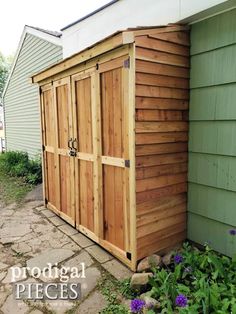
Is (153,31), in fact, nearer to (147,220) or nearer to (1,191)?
(147,220)

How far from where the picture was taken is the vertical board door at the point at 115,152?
258cm

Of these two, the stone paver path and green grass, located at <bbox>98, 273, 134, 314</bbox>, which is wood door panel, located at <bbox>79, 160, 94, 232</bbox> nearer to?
the stone paver path

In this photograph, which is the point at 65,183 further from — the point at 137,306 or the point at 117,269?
the point at 137,306

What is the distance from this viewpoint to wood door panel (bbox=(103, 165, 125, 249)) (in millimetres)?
2754

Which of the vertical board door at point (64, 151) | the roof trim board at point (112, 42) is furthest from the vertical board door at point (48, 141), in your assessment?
the roof trim board at point (112, 42)

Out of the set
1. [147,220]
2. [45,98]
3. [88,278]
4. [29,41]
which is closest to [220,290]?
[147,220]

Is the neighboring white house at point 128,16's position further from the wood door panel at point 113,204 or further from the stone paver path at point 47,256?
the stone paver path at point 47,256

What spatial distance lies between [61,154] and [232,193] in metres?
2.36

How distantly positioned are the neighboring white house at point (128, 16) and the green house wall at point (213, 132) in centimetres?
16

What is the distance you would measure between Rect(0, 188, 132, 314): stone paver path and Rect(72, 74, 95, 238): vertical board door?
0.92ft

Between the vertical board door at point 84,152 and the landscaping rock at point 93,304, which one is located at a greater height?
the vertical board door at point 84,152

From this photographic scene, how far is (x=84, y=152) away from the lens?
3305 mm

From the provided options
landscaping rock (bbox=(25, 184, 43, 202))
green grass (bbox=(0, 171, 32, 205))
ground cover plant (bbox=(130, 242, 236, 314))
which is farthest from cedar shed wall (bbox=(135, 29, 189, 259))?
green grass (bbox=(0, 171, 32, 205))

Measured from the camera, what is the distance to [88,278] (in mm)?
2547
